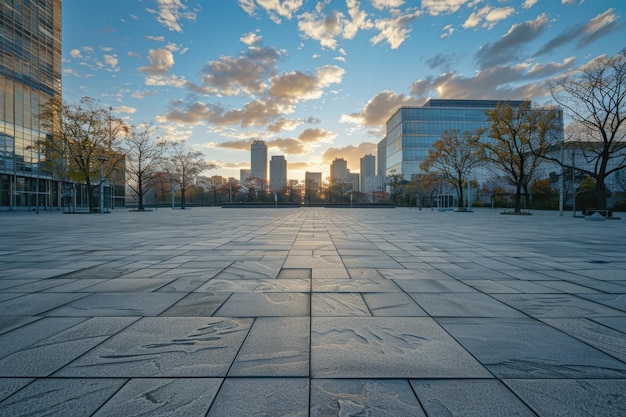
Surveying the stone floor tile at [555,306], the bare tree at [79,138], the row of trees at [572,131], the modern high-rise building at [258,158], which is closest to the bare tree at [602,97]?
the row of trees at [572,131]

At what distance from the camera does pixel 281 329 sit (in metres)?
2.74

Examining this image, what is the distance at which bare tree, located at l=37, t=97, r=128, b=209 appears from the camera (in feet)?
95.1

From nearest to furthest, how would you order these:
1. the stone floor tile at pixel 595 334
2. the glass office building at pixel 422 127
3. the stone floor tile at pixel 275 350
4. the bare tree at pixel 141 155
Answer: the stone floor tile at pixel 275 350
the stone floor tile at pixel 595 334
the bare tree at pixel 141 155
the glass office building at pixel 422 127

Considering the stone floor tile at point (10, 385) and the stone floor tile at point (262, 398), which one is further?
the stone floor tile at point (10, 385)

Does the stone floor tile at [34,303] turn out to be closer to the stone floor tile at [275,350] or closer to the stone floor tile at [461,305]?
the stone floor tile at [275,350]

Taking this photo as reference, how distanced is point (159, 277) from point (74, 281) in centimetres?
121

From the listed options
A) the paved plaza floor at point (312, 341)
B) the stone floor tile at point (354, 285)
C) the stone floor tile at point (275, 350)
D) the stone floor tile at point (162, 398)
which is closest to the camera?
the stone floor tile at point (162, 398)

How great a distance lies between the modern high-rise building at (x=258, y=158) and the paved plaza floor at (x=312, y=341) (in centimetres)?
18104

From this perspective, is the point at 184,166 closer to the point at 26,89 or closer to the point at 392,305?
the point at 26,89

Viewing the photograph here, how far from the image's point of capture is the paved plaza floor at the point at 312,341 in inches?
67.7

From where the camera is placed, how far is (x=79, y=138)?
29438 millimetres

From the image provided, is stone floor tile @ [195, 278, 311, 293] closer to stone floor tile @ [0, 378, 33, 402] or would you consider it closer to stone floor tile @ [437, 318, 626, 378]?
stone floor tile @ [437, 318, 626, 378]

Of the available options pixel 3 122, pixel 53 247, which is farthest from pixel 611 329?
pixel 3 122

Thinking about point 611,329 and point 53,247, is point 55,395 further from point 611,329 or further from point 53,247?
point 53,247
